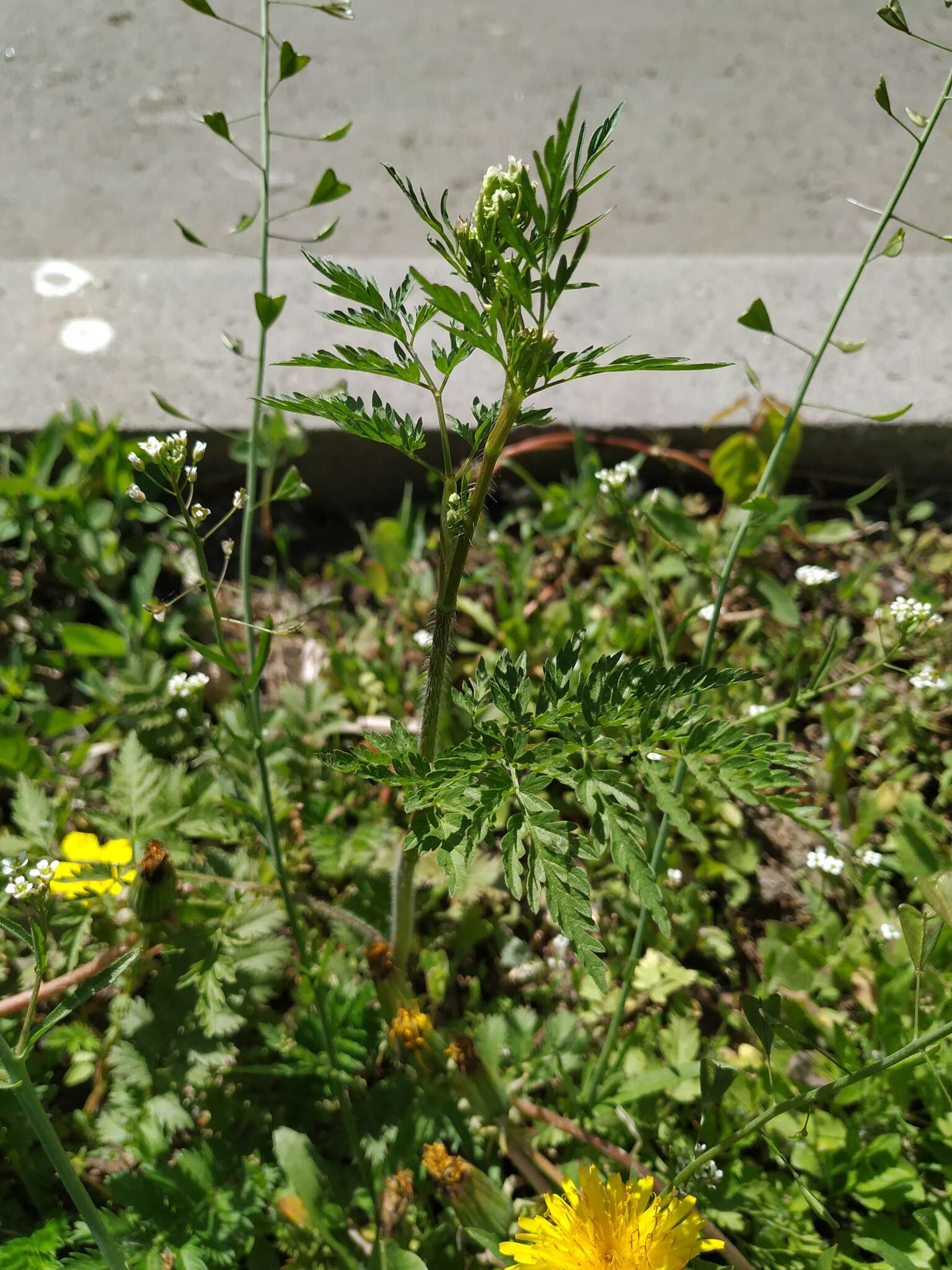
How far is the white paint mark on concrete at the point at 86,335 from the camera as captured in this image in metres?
2.63

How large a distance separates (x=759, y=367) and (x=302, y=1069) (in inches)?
86.3

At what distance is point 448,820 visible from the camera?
1.05 meters

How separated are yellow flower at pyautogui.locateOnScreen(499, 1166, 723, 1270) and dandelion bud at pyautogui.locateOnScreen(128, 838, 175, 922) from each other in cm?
72

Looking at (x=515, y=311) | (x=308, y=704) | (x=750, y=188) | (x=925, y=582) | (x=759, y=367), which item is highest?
(x=515, y=311)

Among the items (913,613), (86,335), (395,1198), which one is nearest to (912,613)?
(913,613)

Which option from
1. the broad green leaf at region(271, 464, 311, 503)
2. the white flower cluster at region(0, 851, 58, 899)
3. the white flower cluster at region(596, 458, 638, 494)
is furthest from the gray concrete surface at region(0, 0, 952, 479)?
the white flower cluster at region(0, 851, 58, 899)

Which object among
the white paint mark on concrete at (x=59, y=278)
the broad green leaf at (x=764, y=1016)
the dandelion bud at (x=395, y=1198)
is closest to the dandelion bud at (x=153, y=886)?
the dandelion bud at (x=395, y=1198)

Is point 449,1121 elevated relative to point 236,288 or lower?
lower

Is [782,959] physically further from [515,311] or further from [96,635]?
[96,635]

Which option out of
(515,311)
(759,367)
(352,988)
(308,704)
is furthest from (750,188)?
(352,988)

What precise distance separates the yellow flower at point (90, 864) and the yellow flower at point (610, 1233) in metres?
0.84

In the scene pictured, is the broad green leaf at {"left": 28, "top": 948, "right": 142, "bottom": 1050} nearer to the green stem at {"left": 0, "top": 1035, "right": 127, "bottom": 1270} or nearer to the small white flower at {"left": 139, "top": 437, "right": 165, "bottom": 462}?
the green stem at {"left": 0, "top": 1035, "right": 127, "bottom": 1270}

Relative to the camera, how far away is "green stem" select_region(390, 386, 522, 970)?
3.37ft

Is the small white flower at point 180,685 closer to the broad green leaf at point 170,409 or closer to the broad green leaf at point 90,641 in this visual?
the broad green leaf at point 90,641
